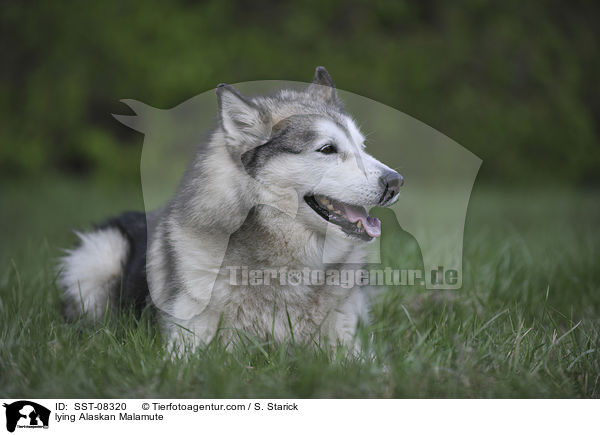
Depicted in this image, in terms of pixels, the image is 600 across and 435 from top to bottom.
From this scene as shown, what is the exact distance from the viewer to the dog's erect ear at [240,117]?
7.21 feet

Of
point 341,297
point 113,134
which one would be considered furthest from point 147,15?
point 341,297

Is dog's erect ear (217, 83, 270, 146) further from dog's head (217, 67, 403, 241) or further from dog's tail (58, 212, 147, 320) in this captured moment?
dog's tail (58, 212, 147, 320)

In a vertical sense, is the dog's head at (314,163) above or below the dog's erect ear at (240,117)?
below

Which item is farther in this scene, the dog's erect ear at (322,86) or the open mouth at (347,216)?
the dog's erect ear at (322,86)

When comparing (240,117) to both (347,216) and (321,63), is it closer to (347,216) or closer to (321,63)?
(347,216)

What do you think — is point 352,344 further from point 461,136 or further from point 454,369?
point 461,136

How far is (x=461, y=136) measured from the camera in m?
7.68

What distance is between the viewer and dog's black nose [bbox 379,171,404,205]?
2.17 metres

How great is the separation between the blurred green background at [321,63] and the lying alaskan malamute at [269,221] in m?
5.43

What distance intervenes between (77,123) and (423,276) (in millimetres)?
7383

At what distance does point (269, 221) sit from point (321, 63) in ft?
19.7
